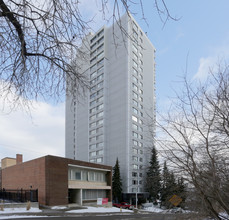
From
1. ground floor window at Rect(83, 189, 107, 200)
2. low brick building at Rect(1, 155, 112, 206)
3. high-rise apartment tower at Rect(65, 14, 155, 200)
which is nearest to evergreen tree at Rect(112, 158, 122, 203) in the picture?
high-rise apartment tower at Rect(65, 14, 155, 200)

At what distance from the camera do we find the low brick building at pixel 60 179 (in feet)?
82.9

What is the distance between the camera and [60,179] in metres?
26.6

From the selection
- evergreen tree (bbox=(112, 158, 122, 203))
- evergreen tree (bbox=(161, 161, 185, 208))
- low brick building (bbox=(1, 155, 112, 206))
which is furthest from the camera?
evergreen tree (bbox=(112, 158, 122, 203))

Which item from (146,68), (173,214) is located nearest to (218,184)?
(173,214)

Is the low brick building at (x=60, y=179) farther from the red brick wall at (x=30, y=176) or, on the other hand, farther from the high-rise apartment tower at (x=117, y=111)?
the high-rise apartment tower at (x=117, y=111)

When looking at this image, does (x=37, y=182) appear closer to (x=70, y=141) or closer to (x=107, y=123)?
(x=107, y=123)

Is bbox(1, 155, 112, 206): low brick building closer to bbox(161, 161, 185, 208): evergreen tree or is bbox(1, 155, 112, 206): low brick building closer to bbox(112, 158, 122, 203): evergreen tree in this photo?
bbox(112, 158, 122, 203): evergreen tree

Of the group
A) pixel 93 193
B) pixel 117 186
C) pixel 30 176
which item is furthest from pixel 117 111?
pixel 30 176

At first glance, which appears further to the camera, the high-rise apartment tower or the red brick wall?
the high-rise apartment tower

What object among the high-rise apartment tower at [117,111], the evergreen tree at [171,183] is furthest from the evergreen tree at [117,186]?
the evergreen tree at [171,183]

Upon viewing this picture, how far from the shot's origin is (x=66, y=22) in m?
3.89

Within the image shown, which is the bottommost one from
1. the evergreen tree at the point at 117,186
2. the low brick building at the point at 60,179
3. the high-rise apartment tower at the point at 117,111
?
the evergreen tree at the point at 117,186

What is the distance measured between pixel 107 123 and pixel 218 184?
56347mm

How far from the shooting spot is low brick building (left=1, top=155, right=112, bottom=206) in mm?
25266
